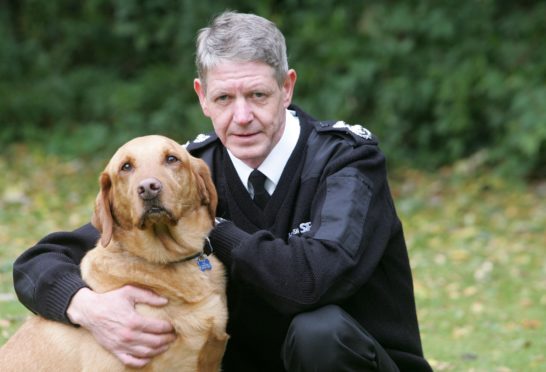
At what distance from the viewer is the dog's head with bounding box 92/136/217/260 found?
3201mm

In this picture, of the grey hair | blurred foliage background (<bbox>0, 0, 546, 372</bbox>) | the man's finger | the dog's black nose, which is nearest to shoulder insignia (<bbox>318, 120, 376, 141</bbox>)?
the grey hair

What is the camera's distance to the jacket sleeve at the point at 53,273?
3379mm

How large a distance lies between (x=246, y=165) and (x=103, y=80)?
841 cm

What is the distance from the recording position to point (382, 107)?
376 inches

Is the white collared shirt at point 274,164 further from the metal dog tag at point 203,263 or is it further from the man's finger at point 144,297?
the man's finger at point 144,297

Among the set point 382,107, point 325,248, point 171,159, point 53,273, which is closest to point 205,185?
point 171,159

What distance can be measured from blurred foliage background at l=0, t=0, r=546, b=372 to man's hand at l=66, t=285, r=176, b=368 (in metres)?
2.93

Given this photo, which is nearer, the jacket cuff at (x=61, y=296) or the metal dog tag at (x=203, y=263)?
the jacket cuff at (x=61, y=296)

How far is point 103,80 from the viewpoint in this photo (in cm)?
1173

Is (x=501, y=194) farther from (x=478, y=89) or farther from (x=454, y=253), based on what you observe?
(x=454, y=253)

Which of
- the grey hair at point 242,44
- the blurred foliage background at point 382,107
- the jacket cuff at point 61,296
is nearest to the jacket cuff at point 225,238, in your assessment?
the jacket cuff at point 61,296

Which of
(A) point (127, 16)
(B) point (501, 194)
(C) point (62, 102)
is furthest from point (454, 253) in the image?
(C) point (62, 102)

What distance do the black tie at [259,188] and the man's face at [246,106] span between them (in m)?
0.07

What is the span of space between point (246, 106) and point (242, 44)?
25 cm
